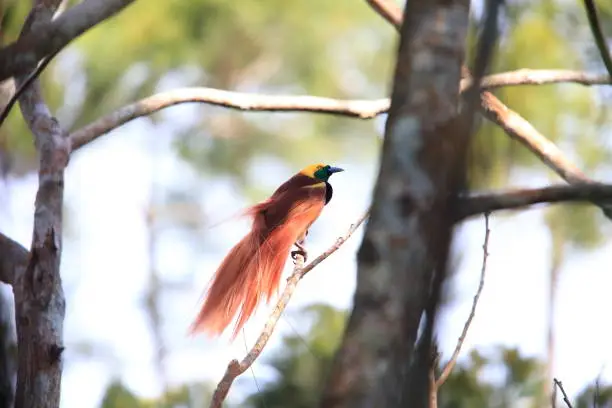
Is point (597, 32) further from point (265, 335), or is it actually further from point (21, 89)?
point (21, 89)

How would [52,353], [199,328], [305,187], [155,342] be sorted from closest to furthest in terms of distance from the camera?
[52,353] → [199,328] → [305,187] → [155,342]

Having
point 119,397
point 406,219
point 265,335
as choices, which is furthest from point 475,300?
point 119,397

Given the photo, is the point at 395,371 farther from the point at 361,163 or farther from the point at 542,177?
the point at 361,163

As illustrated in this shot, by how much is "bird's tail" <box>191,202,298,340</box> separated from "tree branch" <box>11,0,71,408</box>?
367mm

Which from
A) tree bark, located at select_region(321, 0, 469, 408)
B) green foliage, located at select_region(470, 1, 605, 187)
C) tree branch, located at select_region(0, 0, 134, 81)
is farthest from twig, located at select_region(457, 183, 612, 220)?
green foliage, located at select_region(470, 1, 605, 187)

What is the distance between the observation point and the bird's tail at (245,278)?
1.95 metres

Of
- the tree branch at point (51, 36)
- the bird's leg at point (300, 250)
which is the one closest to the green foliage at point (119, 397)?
the bird's leg at point (300, 250)

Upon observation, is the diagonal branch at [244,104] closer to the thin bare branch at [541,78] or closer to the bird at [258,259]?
the thin bare branch at [541,78]

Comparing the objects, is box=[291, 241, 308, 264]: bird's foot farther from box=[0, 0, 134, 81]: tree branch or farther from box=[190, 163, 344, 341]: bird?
box=[0, 0, 134, 81]: tree branch

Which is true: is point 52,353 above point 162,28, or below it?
below

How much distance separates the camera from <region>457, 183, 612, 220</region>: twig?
1.12 m

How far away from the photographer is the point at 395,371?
1043 mm

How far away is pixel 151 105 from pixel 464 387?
3.52ft

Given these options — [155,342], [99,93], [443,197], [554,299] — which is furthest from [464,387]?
[155,342]
